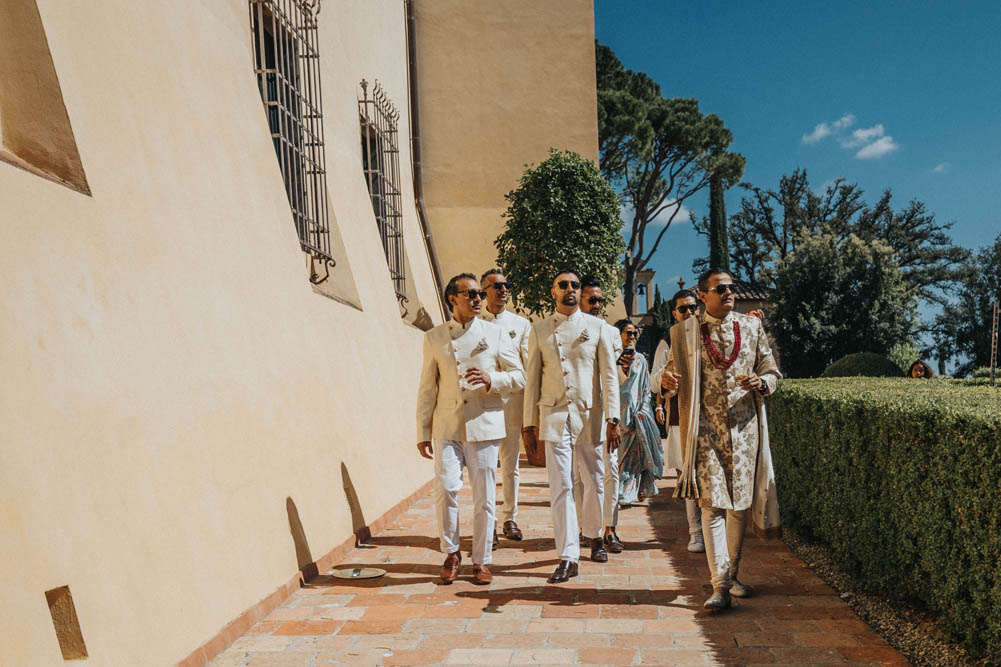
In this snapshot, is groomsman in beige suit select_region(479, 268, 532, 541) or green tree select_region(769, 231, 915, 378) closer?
groomsman in beige suit select_region(479, 268, 532, 541)

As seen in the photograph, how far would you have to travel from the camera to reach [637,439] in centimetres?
872

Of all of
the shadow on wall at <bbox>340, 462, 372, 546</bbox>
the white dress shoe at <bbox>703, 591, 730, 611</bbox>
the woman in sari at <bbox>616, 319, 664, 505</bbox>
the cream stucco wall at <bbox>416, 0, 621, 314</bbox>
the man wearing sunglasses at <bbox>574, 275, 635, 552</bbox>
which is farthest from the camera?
the cream stucco wall at <bbox>416, 0, 621, 314</bbox>

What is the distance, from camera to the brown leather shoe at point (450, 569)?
559 centimetres

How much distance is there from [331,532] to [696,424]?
2.94m

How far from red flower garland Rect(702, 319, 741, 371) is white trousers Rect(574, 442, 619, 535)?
163cm

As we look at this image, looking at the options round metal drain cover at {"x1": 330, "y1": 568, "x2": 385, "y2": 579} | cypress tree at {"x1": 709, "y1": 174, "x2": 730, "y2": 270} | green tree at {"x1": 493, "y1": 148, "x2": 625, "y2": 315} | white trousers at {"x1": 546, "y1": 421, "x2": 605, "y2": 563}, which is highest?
cypress tree at {"x1": 709, "y1": 174, "x2": 730, "y2": 270}

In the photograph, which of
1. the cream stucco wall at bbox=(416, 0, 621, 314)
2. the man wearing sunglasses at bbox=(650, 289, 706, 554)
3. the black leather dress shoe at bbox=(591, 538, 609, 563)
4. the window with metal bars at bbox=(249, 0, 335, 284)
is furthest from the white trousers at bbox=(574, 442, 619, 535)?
the cream stucco wall at bbox=(416, 0, 621, 314)

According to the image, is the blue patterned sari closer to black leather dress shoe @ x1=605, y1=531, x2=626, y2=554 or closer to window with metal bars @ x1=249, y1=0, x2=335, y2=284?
black leather dress shoe @ x1=605, y1=531, x2=626, y2=554

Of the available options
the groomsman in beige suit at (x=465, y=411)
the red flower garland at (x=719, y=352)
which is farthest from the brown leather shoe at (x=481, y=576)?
the red flower garland at (x=719, y=352)

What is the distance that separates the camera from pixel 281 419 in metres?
5.53

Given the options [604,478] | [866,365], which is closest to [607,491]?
[604,478]

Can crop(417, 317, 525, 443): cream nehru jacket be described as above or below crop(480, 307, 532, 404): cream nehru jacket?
below

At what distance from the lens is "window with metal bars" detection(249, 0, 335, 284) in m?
7.02

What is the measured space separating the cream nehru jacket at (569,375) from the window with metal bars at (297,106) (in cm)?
257
